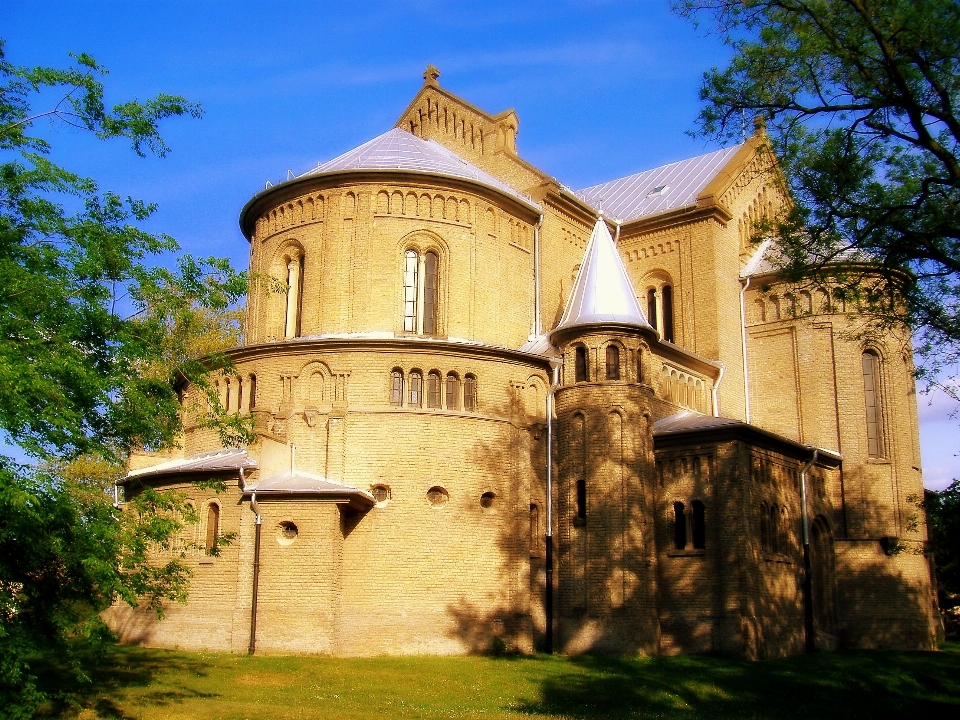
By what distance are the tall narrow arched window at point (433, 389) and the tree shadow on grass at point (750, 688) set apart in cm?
734

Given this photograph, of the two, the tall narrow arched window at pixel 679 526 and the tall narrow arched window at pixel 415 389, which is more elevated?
the tall narrow arched window at pixel 415 389

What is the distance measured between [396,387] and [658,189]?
1635 centimetres

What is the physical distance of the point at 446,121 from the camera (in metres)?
36.5

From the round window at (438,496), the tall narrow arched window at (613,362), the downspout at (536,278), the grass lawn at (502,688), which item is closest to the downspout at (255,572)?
the grass lawn at (502,688)

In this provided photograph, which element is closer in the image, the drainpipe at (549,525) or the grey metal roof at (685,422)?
the drainpipe at (549,525)

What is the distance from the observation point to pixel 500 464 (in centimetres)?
2647

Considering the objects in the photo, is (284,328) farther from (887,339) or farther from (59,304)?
(887,339)

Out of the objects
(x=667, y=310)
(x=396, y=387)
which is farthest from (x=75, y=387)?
(x=667, y=310)

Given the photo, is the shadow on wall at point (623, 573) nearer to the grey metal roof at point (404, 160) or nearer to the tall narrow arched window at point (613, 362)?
the tall narrow arched window at point (613, 362)

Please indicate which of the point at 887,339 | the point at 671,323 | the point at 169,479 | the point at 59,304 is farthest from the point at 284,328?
the point at 887,339

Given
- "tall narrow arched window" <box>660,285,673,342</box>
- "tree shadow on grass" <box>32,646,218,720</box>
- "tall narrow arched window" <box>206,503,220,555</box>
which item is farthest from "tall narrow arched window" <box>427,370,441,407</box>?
"tall narrow arched window" <box>660,285,673,342</box>

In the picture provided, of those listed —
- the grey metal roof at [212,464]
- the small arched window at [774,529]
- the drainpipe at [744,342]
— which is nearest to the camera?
the grey metal roof at [212,464]

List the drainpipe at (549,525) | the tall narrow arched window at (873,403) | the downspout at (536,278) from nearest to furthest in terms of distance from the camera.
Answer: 1. the drainpipe at (549,525)
2. the downspout at (536,278)
3. the tall narrow arched window at (873,403)

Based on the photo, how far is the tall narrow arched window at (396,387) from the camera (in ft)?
Answer: 85.8
